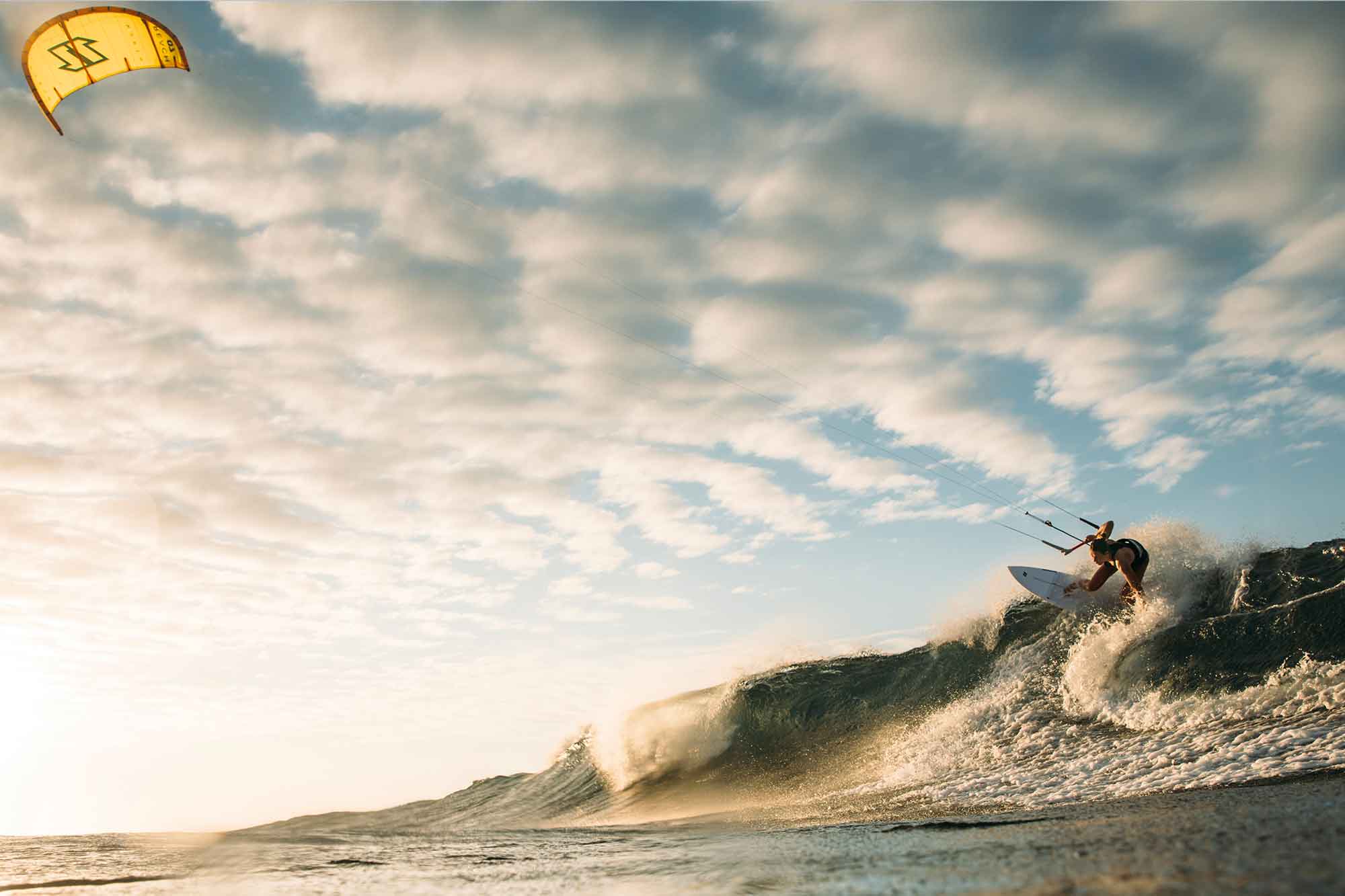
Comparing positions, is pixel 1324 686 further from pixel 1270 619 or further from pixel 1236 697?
pixel 1270 619

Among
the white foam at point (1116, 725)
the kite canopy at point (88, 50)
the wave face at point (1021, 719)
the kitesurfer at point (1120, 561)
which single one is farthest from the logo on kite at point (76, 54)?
the kitesurfer at point (1120, 561)

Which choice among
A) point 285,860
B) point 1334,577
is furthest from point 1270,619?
point 285,860

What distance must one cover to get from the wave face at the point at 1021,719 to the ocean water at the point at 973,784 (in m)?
0.04

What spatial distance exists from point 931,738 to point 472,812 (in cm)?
1064

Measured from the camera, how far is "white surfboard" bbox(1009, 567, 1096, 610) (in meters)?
11.9

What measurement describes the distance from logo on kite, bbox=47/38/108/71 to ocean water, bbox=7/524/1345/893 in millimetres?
8568

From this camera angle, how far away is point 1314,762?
5.48 metres

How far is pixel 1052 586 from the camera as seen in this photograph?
1209 centimetres

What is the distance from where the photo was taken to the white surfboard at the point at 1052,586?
38.9 feet

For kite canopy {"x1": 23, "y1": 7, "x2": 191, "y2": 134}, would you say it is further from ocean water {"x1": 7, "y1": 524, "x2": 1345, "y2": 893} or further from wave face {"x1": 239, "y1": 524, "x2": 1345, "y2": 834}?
wave face {"x1": 239, "y1": 524, "x2": 1345, "y2": 834}

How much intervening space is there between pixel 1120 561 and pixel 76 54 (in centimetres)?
1463

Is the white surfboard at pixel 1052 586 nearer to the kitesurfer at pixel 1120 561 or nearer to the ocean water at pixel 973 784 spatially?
the ocean water at pixel 973 784

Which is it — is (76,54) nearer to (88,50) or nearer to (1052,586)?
(88,50)

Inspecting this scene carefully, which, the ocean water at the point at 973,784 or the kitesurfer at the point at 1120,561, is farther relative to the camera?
the kitesurfer at the point at 1120,561
